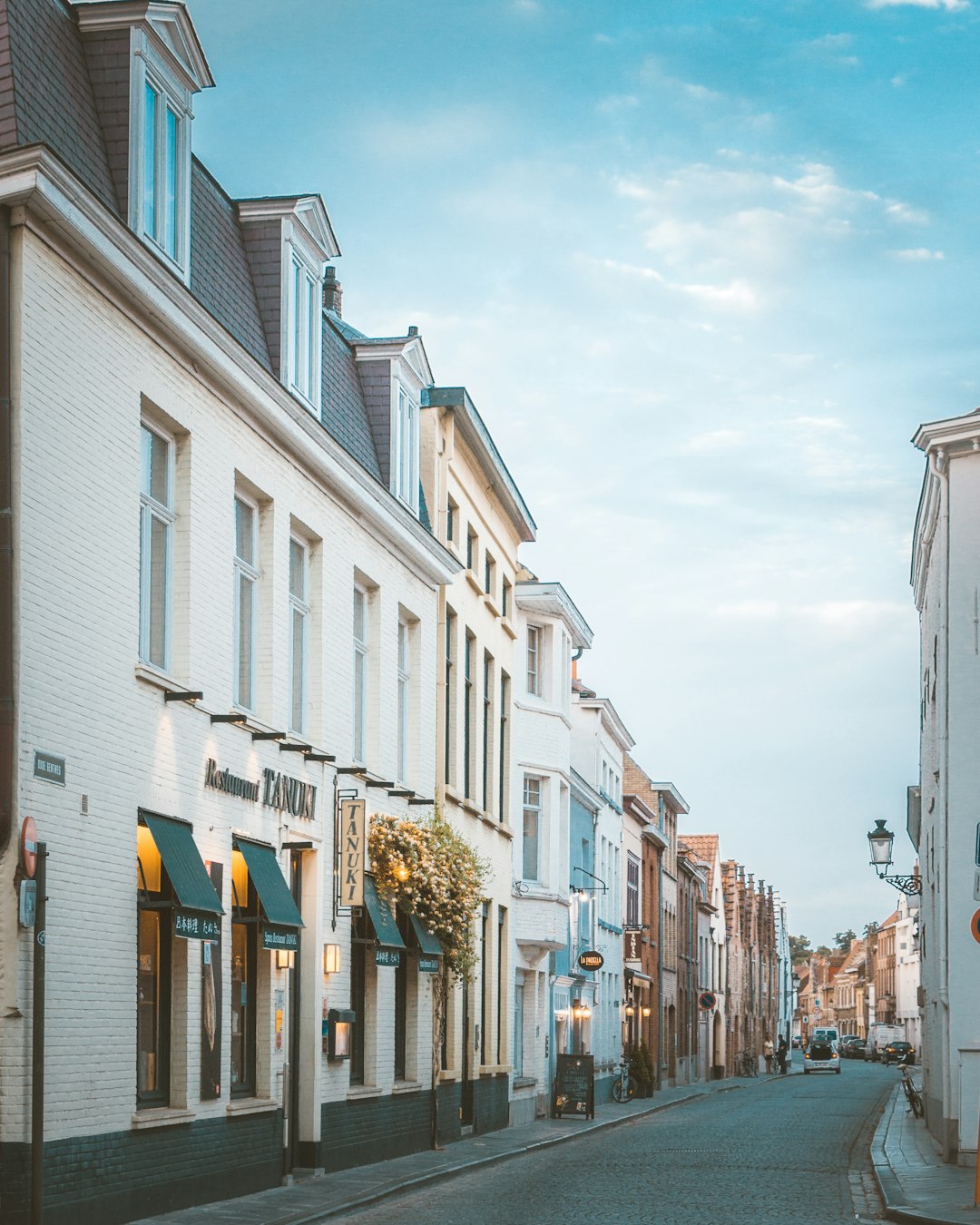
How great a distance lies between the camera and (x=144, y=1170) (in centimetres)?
1462

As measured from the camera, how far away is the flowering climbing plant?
2252cm

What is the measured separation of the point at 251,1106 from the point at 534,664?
68.6 feet

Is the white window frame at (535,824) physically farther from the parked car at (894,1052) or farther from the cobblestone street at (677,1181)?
the parked car at (894,1052)

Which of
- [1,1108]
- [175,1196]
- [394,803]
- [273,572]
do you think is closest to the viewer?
[1,1108]

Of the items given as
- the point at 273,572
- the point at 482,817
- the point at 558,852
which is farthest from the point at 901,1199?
the point at 558,852

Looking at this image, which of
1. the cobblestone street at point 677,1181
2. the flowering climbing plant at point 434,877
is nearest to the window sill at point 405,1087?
the cobblestone street at point 677,1181

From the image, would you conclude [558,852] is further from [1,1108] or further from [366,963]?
[1,1108]

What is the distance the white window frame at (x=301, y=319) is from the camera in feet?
63.9

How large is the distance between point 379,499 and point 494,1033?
39.8ft

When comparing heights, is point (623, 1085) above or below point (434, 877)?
below

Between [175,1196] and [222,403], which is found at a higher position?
[222,403]

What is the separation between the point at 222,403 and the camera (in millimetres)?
17250

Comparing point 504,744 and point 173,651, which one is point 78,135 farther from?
point 504,744

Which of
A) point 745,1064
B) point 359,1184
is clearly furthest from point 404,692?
point 745,1064
